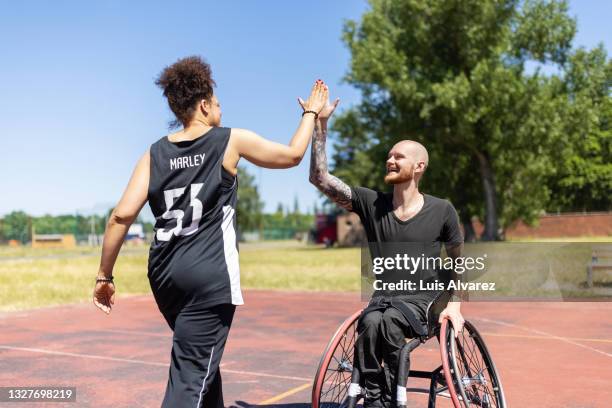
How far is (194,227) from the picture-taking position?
3.09 m

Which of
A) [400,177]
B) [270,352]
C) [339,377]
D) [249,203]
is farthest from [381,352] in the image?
[249,203]

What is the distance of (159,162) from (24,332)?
7.03 meters

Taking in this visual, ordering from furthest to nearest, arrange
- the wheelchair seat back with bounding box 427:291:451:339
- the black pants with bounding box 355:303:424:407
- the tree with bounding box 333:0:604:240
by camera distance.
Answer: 1. the tree with bounding box 333:0:604:240
2. the wheelchair seat back with bounding box 427:291:451:339
3. the black pants with bounding box 355:303:424:407

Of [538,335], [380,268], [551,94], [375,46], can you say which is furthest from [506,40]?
[380,268]

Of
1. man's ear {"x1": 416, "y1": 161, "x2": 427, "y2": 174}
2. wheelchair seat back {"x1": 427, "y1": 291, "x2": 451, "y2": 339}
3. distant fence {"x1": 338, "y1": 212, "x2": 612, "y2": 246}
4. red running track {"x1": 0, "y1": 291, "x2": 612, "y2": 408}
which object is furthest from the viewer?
distant fence {"x1": 338, "y1": 212, "x2": 612, "y2": 246}

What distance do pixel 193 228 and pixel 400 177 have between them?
4.86 feet

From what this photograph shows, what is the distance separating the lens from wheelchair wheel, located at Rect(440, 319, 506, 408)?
11.5ft

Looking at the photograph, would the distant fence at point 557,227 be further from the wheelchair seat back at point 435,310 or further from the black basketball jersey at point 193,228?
the black basketball jersey at point 193,228

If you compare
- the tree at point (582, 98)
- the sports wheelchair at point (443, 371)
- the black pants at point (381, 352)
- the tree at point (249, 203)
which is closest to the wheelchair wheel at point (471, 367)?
the sports wheelchair at point (443, 371)

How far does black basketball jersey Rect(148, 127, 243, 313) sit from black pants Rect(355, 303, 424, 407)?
36.0 inches

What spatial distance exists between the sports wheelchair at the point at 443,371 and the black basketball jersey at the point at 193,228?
2.72 feet

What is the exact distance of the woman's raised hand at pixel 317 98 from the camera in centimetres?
332

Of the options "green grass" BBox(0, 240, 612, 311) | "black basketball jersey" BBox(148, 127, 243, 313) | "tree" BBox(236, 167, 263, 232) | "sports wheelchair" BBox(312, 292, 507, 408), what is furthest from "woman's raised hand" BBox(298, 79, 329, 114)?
"tree" BBox(236, 167, 263, 232)

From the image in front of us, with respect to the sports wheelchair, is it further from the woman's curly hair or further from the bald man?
the woman's curly hair
